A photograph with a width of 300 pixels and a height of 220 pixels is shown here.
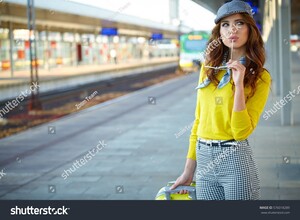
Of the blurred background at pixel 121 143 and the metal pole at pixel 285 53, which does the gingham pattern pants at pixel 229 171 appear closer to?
the blurred background at pixel 121 143

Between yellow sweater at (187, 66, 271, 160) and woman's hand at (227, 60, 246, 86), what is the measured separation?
3.4 inches

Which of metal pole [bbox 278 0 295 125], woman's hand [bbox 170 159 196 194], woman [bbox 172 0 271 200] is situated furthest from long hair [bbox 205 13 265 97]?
metal pole [bbox 278 0 295 125]

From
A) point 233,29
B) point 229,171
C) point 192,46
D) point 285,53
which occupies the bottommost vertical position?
point 229,171

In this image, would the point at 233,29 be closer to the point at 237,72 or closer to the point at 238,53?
the point at 238,53

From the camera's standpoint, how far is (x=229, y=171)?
262 centimetres

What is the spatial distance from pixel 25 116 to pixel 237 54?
49.5 ft

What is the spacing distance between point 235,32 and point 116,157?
6674 millimetres

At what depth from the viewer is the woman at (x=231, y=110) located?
260 cm

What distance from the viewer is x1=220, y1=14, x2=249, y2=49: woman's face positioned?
262 cm

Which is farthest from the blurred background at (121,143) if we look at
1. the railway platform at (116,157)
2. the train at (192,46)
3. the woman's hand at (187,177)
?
the train at (192,46)

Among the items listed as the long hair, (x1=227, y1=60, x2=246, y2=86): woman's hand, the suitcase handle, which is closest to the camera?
(x1=227, y1=60, x2=246, y2=86): woman's hand

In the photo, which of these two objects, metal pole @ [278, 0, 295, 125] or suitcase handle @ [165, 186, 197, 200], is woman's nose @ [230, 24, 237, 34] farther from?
metal pole @ [278, 0, 295, 125]

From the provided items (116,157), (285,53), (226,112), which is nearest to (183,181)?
(226,112)
